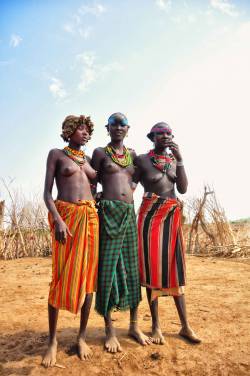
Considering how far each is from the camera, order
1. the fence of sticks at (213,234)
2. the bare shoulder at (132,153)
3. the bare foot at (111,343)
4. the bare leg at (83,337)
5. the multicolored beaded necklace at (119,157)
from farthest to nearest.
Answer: the fence of sticks at (213,234) → the bare shoulder at (132,153) → the multicolored beaded necklace at (119,157) → the bare foot at (111,343) → the bare leg at (83,337)

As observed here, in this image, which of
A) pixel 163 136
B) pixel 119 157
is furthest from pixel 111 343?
pixel 163 136

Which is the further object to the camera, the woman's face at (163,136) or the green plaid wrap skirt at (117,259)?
the woman's face at (163,136)

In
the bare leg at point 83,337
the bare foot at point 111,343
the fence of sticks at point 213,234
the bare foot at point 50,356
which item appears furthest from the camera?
the fence of sticks at point 213,234

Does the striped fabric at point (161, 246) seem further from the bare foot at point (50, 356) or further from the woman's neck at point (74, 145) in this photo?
the bare foot at point (50, 356)

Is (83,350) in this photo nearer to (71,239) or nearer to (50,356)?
(50,356)

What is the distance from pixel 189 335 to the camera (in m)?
3.28

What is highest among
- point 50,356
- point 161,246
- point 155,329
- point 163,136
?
point 163,136

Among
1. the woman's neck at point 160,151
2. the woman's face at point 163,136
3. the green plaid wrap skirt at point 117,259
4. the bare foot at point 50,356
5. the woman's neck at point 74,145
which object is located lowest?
the bare foot at point 50,356

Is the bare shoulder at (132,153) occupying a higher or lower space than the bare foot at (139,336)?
higher

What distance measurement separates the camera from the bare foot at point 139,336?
3156mm

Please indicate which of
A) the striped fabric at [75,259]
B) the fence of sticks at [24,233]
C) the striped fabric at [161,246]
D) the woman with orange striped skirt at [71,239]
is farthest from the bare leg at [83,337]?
the fence of sticks at [24,233]

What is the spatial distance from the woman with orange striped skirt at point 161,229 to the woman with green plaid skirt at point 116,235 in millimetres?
142

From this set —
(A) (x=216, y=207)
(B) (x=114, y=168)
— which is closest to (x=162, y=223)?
(B) (x=114, y=168)

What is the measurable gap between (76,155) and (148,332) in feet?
6.80
